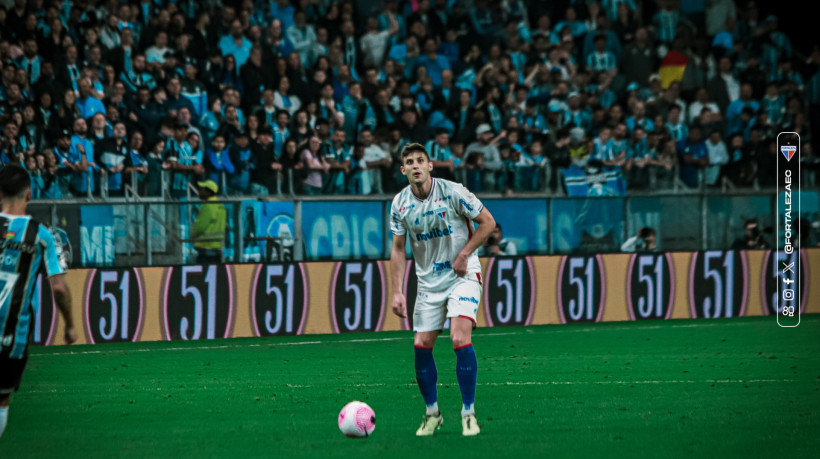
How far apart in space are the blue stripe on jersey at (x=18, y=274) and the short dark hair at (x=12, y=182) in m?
0.14

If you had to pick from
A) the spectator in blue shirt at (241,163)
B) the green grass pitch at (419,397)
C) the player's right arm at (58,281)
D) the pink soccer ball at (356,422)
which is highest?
the spectator in blue shirt at (241,163)

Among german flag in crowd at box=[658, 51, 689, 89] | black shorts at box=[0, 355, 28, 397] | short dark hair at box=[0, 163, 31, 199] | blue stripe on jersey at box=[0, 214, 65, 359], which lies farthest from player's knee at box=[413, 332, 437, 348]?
german flag in crowd at box=[658, 51, 689, 89]

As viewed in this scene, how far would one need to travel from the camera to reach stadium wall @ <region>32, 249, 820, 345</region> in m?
15.1

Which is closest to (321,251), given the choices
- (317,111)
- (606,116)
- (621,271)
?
(317,111)

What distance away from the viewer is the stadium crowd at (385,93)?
16.2 meters

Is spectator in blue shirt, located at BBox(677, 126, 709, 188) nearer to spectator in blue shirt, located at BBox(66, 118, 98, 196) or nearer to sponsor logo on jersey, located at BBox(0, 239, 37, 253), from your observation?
spectator in blue shirt, located at BBox(66, 118, 98, 196)

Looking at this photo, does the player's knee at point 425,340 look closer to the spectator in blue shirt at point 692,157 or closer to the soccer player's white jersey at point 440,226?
the soccer player's white jersey at point 440,226

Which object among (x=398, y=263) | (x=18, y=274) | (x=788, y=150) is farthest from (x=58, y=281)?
(x=788, y=150)

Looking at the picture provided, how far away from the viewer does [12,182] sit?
6867 mm

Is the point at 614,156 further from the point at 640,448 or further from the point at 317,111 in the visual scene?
the point at 640,448

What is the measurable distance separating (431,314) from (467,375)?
516mm

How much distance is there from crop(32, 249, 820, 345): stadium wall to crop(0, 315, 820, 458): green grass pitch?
0.45 m

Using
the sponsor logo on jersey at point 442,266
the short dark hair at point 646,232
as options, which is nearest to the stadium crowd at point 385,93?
the short dark hair at point 646,232

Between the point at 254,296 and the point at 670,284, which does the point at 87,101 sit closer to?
the point at 254,296
